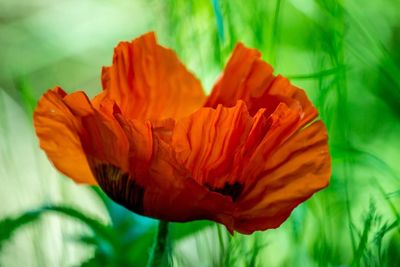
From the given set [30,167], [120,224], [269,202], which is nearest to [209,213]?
[269,202]

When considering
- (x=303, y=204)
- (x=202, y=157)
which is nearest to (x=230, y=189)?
(x=202, y=157)

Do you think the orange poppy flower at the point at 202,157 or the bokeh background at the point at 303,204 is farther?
the bokeh background at the point at 303,204

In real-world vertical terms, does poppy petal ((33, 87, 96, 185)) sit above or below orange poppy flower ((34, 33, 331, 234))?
above

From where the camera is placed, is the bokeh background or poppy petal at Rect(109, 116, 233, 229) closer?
poppy petal at Rect(109, 116, 233, 229)

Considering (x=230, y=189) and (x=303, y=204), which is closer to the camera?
(x=230, y=189)

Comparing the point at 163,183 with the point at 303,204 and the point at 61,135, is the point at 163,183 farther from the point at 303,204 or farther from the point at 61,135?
the point at 303,204
